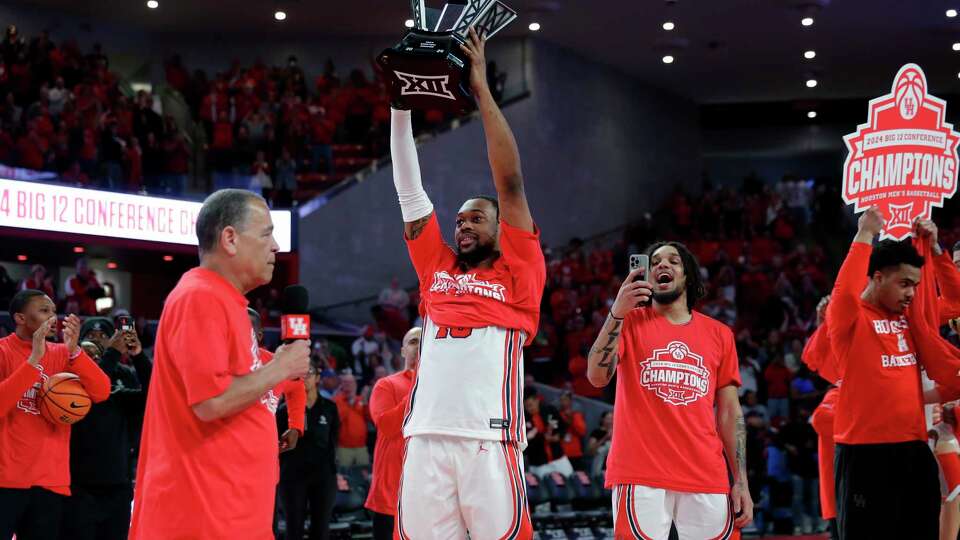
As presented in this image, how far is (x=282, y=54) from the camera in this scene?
25.4 m

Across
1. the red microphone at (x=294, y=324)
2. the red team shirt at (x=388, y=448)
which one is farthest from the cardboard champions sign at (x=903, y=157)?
the red microphone at (x=294, y=324)

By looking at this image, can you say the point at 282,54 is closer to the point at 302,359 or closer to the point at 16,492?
the point at 16,492

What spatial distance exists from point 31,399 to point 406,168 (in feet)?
11.7

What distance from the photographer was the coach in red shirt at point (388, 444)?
772 cm

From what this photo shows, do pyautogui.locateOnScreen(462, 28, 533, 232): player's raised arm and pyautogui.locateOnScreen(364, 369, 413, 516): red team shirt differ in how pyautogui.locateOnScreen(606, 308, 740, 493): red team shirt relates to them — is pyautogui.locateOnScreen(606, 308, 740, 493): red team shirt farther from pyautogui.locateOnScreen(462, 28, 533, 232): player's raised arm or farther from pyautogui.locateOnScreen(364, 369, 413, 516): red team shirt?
pyautogui.locateOnScreen(364, 369, 413, 516): red team shirt

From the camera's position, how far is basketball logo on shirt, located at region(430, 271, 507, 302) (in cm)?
475

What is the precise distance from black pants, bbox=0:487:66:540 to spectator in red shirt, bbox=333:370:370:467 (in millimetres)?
6091

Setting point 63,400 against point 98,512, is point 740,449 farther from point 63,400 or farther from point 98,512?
point 98,512

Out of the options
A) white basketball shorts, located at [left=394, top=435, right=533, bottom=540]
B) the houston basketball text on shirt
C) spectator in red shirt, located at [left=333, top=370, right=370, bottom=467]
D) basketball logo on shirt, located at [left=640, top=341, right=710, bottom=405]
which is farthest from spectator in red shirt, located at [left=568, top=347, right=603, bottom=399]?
white basketball shorts, located at [left=394, top=435, right=533, bottom=540]

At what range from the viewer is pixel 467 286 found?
477 centimetres

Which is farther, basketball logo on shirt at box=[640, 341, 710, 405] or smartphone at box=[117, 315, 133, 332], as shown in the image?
smartphone at box=[117, 315, 133, 332]

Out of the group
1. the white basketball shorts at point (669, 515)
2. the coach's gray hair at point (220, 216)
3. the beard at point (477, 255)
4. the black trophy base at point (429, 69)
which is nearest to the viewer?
the coach's gray hair at point (220, 216)

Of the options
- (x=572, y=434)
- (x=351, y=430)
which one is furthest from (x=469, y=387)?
(x=572, y=434)

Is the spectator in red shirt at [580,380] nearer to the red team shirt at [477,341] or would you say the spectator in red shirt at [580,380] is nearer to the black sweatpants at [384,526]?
the black sweatpants at [384,526]
